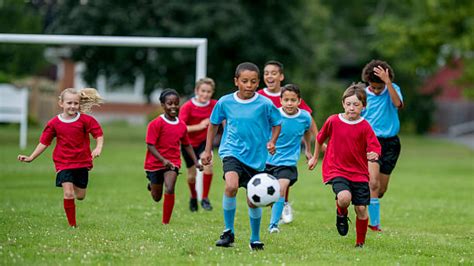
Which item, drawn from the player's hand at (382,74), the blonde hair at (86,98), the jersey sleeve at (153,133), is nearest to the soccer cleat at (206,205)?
the jersey sleeve at (153,133)

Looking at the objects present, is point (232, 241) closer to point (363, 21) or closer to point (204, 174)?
point (204, 174)

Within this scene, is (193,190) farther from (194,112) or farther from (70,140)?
(70,140)

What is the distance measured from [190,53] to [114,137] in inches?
322

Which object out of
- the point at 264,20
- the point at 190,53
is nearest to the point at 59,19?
the point at 190,53

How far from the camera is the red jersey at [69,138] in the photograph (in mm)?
10711

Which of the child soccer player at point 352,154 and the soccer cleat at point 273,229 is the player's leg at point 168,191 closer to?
the soccer cleat at point 273,229

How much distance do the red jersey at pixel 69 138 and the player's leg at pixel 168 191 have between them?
1.18 m

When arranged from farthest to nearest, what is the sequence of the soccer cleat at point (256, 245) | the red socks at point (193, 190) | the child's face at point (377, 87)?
the red socks at point (193, 190)
the child's face at point (377, 87)
the soccer cleat at point (256, 245)

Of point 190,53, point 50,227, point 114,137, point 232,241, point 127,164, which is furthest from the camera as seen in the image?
point 114,137

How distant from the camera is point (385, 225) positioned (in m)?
12.2

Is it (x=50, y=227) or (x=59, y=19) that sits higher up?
(x=59, y=19)

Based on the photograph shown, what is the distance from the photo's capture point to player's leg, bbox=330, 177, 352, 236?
371 inches

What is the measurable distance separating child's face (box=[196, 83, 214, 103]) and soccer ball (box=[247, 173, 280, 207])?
4442mm

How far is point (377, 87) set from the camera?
450 inches
